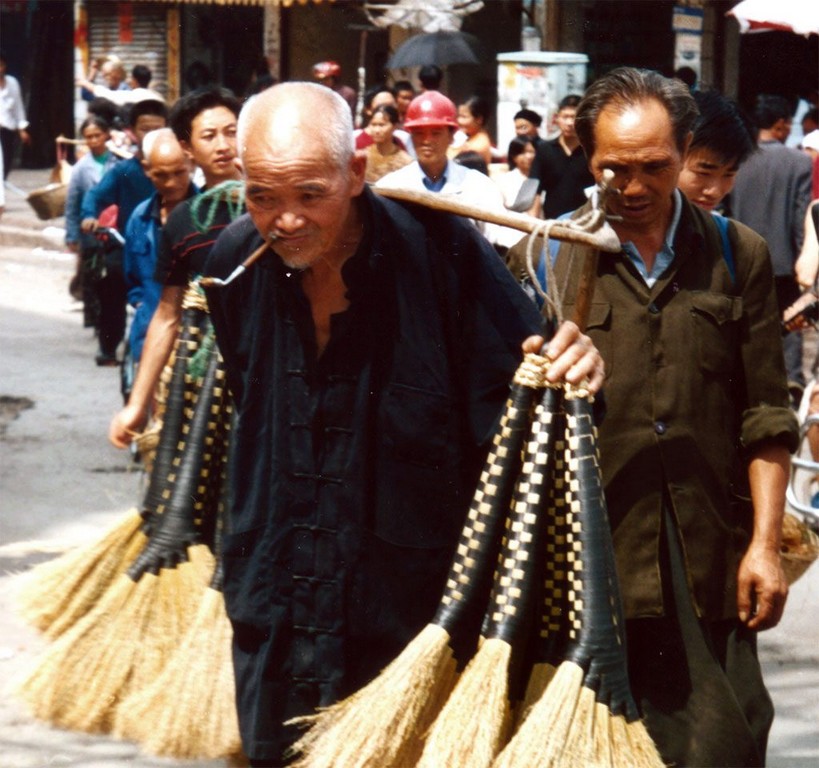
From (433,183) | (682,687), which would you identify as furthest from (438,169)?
(682,687)

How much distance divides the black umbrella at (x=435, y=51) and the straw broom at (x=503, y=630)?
12885mm

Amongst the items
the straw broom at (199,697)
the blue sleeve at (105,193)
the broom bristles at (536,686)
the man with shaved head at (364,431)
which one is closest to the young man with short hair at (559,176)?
the blue sleeve at (105,193)

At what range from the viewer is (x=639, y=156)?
3.16 m

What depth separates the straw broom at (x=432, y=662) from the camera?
2627 millimetres

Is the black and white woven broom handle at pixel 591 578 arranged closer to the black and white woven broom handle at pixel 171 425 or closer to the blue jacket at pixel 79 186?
the black and white woven broom handle at pixel 171 425

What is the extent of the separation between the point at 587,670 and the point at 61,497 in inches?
218

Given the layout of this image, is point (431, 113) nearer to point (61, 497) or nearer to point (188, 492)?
point (61, 497)

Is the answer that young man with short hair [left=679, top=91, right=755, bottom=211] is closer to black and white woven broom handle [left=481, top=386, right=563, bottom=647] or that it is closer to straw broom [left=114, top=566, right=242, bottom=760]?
black and white woven broom handle [left=481, top=386, right=563, bottom=647]

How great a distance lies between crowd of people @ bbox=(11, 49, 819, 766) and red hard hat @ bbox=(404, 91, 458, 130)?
14.6 ft

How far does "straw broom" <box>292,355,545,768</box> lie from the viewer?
2.63 meters

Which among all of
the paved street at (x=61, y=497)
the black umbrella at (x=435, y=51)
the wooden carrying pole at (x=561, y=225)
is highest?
the black umbrella at (x=435, y=51)

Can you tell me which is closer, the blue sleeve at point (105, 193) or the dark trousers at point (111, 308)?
the blue sleeve at point (105, 193)

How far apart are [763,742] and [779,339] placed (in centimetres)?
79

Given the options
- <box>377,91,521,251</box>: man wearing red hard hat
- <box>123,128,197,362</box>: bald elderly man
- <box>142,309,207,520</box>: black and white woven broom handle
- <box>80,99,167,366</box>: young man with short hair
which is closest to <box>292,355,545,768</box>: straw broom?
<box>142,309,207,520</box>: black and white woven broom handle
